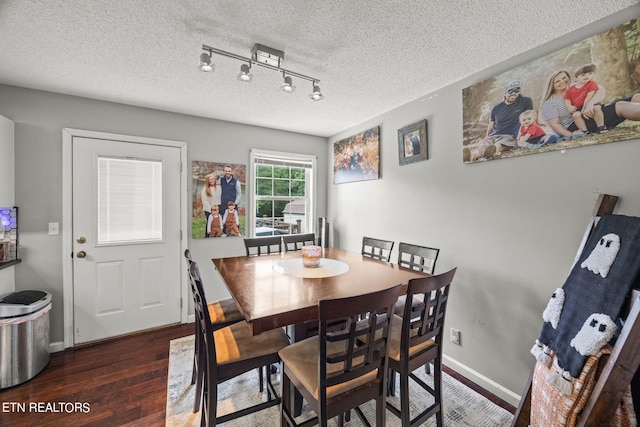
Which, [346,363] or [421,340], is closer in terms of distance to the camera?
[346,363]

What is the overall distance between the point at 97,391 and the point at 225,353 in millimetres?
1389

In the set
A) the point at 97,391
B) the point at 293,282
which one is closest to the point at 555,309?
the point at 293,282

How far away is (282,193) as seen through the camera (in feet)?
12.5

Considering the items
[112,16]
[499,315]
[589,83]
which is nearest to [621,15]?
[589,83]

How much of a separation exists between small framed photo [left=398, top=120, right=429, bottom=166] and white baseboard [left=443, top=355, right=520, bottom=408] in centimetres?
186

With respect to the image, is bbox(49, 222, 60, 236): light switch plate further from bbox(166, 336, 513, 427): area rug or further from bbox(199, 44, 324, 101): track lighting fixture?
bbox(199, 44, 324, 101): track lighting fixture

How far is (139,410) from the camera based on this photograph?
1.77 m

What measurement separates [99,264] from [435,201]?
3.46 meters

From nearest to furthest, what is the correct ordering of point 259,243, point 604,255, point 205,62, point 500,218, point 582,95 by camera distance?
1. point 604,255
2. point 582,95
3. point 205,62
4. point 500,218
5. point 259,243

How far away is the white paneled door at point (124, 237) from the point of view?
8.54 feet

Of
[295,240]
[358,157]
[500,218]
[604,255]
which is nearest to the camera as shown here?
[604,255]

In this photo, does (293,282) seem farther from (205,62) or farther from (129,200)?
(129,200)

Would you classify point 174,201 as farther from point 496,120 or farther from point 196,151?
point 496,120

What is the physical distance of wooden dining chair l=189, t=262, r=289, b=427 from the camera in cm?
134
